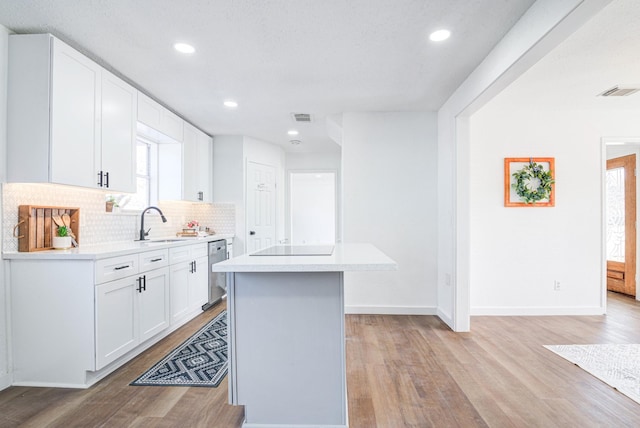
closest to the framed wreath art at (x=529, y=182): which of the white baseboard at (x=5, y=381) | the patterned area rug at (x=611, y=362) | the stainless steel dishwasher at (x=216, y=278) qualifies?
the patterned area rug at (x=611, y=362)

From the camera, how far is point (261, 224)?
5.81 metres

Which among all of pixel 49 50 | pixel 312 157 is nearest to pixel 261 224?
pixel 312 157

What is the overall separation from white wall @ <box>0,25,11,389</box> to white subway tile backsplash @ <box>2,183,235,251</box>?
5.5 inches

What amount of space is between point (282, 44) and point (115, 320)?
91.9 inches

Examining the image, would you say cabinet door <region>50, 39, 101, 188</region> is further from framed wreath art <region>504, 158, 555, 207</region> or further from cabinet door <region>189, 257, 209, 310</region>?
framed wreath art <region>504, 158, 555, 207</region>

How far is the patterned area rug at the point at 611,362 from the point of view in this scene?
2346mm

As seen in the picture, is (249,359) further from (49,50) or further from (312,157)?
(312,157)

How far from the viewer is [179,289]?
358cm

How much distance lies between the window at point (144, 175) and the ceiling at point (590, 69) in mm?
3999

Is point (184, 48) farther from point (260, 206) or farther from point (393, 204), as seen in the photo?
A: point (260, 206)

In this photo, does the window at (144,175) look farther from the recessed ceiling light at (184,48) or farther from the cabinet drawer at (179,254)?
the recessed ceiling light at (184,48)

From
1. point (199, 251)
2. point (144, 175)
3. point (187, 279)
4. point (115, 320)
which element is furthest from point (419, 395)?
point (144, 175)

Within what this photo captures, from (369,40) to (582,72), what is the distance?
6.52 feet

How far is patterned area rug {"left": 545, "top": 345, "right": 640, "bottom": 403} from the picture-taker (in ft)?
7.70
